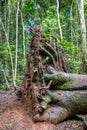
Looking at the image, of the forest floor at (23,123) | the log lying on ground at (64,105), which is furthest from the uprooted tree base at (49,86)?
the forest floor at (23,123)

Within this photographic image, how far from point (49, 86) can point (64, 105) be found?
2.60 ft

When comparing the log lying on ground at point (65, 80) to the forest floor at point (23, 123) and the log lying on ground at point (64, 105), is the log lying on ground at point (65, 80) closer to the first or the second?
the log lying on ground at point (64, 105)

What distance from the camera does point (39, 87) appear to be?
8.03 metres

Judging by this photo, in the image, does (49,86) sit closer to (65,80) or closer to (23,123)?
(65,80)

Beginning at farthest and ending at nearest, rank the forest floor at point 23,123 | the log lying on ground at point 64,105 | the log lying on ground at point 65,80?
the log lying on ground at point 65,80 < the log lying on ground at point 64,105 < the forest floor at point 23,123

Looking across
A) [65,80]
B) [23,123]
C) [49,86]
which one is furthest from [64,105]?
[23,123]

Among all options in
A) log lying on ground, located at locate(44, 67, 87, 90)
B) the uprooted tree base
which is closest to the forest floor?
the uprooted tree base

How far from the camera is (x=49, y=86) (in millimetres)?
8016

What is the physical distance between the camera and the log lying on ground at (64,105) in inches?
297

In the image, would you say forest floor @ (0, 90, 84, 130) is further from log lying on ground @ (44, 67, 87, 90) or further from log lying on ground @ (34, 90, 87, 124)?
log lying on ground @ (44, 67, 87, 90)

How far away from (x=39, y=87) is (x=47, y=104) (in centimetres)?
66

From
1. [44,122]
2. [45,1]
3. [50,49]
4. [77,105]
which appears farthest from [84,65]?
[45,1]

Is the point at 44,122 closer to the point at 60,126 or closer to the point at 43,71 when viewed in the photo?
the point at 60,126

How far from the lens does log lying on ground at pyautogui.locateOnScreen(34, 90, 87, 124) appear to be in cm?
753
